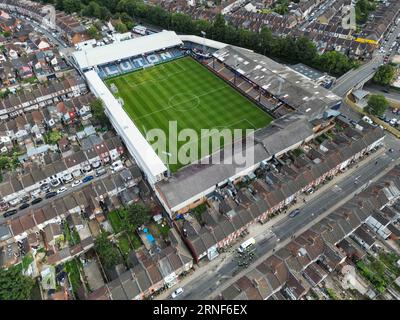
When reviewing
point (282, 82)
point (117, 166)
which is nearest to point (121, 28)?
point (282, 82)

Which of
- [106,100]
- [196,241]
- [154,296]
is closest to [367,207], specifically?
[196,241]

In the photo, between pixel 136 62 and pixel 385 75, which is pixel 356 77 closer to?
pixel 385 75

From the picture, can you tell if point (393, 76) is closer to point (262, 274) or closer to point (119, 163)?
point (262, 274)

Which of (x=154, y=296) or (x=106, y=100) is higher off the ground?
(x=106, y=100)

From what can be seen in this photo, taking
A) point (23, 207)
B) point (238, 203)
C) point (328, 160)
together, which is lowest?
point (23, 207)

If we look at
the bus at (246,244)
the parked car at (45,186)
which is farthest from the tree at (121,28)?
the bus at (246,244)

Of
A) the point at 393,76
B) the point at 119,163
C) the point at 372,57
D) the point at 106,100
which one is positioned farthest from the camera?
the point at 372,57
